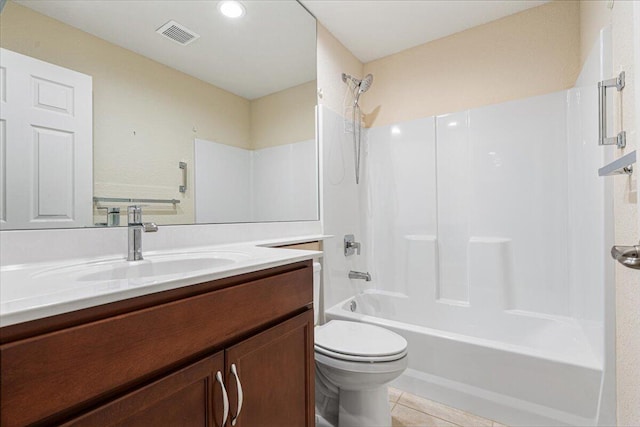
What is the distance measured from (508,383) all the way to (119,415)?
1.64m

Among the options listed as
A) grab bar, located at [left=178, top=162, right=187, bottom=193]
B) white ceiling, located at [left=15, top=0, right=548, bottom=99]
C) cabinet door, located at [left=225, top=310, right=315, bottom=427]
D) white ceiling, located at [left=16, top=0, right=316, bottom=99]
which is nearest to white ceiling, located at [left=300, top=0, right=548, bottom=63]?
white ceiling, located at [left=15, top=0, right=548, bottom=99]

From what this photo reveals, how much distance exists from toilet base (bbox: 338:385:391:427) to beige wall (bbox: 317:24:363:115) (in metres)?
1.66

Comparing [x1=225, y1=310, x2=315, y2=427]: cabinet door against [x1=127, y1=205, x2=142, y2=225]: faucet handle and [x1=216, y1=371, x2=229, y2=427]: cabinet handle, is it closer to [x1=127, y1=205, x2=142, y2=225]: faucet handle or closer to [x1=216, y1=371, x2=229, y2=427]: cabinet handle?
[x1=216, y1=371, x2=229, y2=427]: cabinet handle

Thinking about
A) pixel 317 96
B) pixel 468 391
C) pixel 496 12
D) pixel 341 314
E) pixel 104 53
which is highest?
pixel 496 12

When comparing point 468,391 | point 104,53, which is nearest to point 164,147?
point 104,53

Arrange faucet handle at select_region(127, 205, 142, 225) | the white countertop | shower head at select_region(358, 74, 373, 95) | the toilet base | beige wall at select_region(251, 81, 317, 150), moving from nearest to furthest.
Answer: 1. the white countertop
2. faucet handle at select_region(127, 205, 142, 225)
3. the toilet base
4. beige wall at select_region(251, 81, 317, 150)
5. shower head at select_region(358, 74, 373, 95)

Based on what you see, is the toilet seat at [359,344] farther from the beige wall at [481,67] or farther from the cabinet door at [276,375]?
the beige wall at [481,67]

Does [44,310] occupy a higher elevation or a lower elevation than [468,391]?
higher

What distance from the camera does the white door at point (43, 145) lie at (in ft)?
2.73

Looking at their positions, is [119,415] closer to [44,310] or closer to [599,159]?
[44,310]

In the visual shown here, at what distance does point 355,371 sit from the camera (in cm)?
123

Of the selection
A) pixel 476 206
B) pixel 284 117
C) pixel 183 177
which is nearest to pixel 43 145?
pixel 183 177

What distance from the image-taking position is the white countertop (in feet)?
1.48

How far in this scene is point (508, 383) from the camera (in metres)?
1.44
